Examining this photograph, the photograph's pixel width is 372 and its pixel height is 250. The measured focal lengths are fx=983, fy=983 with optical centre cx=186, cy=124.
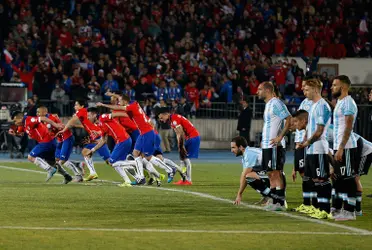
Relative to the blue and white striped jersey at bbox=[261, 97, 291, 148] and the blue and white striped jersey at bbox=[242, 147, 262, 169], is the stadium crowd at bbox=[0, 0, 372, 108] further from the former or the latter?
Result: the blue and white striped jersey at bbox=[261, 97, 291, 148]

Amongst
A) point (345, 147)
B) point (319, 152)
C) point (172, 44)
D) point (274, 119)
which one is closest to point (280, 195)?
point (274, 119)

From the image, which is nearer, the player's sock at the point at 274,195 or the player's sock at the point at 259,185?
the player's sock at the point at 274,195

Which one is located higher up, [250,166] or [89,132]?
[89,132]

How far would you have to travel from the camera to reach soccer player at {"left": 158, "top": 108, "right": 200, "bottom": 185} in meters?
19.9

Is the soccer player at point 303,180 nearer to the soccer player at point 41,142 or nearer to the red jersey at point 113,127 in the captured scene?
the red jersey at point 113,127

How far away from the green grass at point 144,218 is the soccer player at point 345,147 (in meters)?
0.33

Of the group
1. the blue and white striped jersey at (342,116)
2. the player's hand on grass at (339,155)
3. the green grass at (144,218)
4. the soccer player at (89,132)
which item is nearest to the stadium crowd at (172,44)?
the soccer player at (89,132)

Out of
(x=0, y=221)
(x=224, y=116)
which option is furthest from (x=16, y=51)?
(x=0, y=221)

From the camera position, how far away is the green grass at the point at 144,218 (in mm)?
10594

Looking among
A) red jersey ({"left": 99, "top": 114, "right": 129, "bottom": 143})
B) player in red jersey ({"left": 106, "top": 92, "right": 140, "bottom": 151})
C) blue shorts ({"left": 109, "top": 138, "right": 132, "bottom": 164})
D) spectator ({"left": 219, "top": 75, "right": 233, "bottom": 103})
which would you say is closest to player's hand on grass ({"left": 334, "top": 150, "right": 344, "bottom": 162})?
blue shorts ({"left": 109, "top": 138, "right": 132, "bottom": 164})

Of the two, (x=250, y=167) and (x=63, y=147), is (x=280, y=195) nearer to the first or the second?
(x=250, y=167)

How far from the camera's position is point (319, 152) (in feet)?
43.7

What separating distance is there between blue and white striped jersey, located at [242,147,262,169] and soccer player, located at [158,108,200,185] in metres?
4.95

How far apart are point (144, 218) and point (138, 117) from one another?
6826mm
